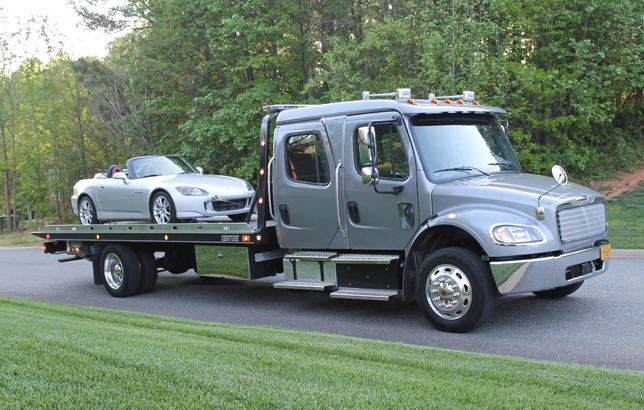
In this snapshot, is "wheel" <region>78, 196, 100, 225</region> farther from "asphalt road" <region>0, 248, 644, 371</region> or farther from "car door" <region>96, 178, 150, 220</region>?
"asphalt road" <region>0, 248, 644, 371</region>

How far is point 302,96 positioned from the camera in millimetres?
24031

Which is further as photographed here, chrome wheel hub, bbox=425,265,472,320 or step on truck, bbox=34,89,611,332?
chrome wheel hub, bbox=425,265,472,320

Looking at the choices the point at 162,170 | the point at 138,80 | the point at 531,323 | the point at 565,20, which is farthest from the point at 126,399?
the point at 138,80

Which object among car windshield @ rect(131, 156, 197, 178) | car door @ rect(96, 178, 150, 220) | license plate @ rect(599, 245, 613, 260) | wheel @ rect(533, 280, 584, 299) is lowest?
wheel @ rect(533, 280, 584, 299)

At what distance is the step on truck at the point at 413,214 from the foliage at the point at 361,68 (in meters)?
8.55

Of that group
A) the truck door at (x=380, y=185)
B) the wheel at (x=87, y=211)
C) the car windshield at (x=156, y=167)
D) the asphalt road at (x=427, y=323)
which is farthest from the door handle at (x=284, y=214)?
the wheel at (x=87, y=211)

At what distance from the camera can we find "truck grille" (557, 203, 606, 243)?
723cm

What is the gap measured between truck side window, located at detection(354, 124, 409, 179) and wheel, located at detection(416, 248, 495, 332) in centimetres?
107

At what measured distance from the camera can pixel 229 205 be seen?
1083cm

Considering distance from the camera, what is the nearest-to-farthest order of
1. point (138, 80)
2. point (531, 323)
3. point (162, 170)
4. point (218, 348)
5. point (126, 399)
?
1. point (126, 399)
2. point (218, 348)
3. point (531, 323)
4. point (162, 170)
5. point (138, 80)

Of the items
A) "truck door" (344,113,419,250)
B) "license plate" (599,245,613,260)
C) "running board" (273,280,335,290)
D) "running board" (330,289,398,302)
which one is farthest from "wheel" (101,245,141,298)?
"license plate" (599,245,613,260)

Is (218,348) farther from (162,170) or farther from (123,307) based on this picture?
(162,170)

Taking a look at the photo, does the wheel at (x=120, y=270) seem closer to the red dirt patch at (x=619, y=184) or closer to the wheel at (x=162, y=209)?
the wheel at (x=162, y=209)

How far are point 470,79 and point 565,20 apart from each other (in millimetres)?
6222
